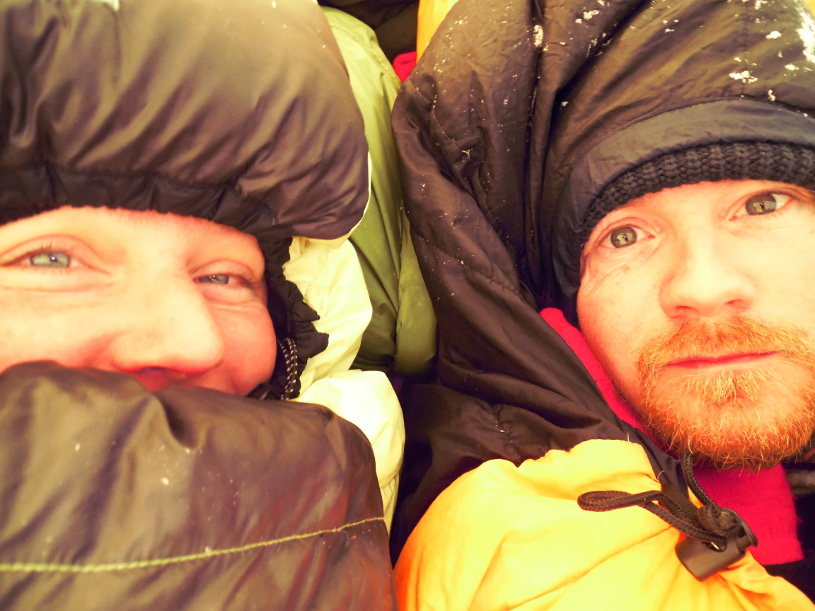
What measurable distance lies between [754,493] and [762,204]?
0.50 m

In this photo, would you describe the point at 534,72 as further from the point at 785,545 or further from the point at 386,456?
the point at 785,545

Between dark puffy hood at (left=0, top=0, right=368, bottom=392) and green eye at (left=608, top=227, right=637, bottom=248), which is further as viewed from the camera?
green eye at (left=608, top=227, right=637, bottom=248)

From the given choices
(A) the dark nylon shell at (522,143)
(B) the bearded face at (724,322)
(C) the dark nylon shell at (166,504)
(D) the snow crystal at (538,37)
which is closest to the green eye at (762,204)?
(B) the bearded face at (724,322)

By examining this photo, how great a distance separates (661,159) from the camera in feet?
2.85

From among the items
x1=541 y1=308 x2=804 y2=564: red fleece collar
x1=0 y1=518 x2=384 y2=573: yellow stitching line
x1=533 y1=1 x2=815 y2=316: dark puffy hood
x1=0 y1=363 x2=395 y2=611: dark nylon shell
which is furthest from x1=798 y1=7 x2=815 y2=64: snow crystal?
x1=0 y1=518 x2=384 y2=573: yellow stitching line

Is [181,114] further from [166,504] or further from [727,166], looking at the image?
[727,166]

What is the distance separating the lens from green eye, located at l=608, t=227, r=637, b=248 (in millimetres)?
977

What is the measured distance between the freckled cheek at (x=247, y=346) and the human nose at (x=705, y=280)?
2.18 feet

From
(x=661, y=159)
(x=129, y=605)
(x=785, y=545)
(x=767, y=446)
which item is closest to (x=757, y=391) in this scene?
(x=767, y=446)

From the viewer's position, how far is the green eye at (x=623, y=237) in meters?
0.98

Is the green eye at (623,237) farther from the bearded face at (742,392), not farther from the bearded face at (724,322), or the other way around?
the bearded face at (742,392)

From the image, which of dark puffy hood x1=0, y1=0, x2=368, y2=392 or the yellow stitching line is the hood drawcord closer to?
dark puffy hood x1=0, y1=0, x2=368, y2=392

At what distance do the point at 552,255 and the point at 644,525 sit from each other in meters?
0.55

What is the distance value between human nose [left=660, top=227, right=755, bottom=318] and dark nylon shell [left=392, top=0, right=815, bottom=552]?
174 mm
